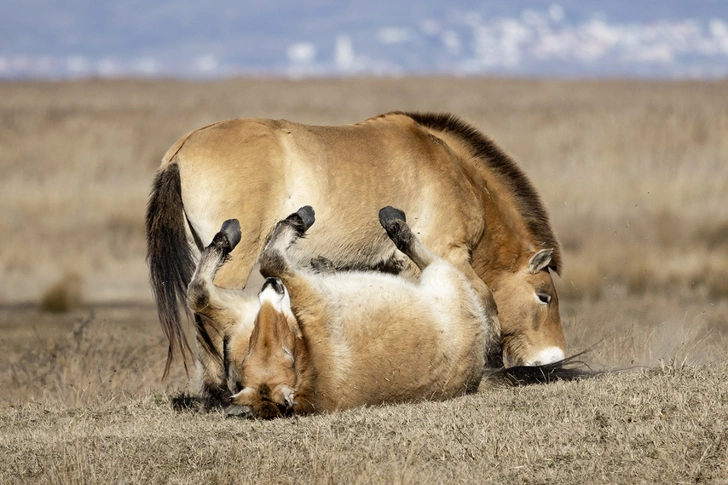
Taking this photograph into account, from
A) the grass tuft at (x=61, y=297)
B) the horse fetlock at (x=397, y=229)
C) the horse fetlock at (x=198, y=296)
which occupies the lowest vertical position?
the grass tuft at (x=61, y=297)

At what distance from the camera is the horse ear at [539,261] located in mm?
7570

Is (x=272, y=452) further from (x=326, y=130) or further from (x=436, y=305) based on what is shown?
(x=326, y=130)

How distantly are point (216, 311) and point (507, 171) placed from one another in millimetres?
3350

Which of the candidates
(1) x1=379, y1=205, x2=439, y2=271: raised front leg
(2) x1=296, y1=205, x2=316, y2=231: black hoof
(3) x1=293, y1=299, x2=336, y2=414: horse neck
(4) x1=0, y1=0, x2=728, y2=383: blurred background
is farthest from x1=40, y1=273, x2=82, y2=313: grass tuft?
(3) x1=293, y1=299, x2=336, y2=414: horse neck

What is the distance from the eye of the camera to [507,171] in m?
8.19

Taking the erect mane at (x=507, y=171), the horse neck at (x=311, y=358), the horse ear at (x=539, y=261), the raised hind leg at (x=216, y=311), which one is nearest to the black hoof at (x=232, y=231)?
the raised hind leg at (x=216, y=311)

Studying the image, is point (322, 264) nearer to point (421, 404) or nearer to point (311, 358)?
point (311, 358)

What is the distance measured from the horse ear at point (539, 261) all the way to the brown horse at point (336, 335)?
4.35ft

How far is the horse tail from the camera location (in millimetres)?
6828

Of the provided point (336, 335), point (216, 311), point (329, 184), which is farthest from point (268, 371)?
point (329, 184)

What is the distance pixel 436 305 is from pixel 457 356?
1.22 ft

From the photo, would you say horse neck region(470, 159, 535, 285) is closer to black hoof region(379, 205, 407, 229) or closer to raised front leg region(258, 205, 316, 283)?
black hoof region(379, 205, 407, 229)

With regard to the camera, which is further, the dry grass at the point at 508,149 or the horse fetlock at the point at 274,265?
the dry grass at the point at 508,149

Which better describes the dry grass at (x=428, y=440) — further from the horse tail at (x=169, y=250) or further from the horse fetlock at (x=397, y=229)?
the horse fetlock at (x=397, y=229)
